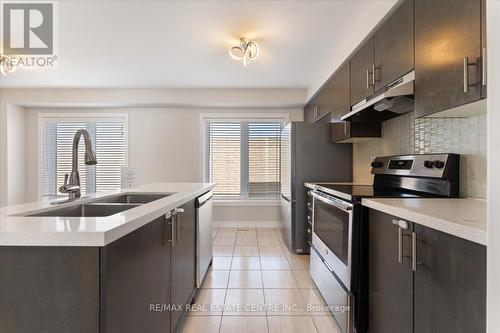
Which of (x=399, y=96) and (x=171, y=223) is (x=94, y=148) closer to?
(x=171, y=223)

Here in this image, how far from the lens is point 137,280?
3.41 ft

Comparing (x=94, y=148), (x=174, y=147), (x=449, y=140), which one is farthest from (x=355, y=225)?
(x=94, y=148)

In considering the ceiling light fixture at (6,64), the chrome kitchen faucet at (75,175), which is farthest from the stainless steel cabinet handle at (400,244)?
the ceiling light fixture at (6,64)

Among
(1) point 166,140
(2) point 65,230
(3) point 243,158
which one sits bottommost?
(2) point 65,230

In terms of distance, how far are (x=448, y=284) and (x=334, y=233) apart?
3.13 ft

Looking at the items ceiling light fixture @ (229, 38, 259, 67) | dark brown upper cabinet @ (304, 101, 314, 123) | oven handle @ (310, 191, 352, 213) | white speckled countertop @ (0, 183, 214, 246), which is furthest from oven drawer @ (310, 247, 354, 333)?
dark brown upper cabinet @ (304, 101, 314, 123)

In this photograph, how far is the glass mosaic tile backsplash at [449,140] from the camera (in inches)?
55.9

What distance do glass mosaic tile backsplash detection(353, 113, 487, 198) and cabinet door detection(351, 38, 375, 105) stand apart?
37 centimetres

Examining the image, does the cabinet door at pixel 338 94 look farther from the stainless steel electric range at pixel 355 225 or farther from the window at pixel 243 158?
the window at pixel 243 158

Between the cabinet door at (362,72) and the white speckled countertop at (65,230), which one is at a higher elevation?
the cabinet door at (362,72)

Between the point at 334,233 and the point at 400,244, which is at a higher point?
the point at 400,244

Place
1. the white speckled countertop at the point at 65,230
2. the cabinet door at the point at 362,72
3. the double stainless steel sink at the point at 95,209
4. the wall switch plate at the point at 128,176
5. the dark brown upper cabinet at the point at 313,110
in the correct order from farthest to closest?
1. the wall switch plate at the point at 128,176
2. the dark brown upper cabinet at the point at 313,110
3. the cabinet door at the point at 362,72
4. the double stainless steel sink at the point at 95,209
5. the white speckled countertop at the point at 65,230

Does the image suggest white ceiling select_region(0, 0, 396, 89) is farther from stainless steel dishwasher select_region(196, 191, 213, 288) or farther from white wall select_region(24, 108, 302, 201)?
stainless steel dishwasher select_region(196, 191, 213, 288)

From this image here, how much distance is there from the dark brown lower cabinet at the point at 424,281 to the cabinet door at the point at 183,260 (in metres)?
1.10
